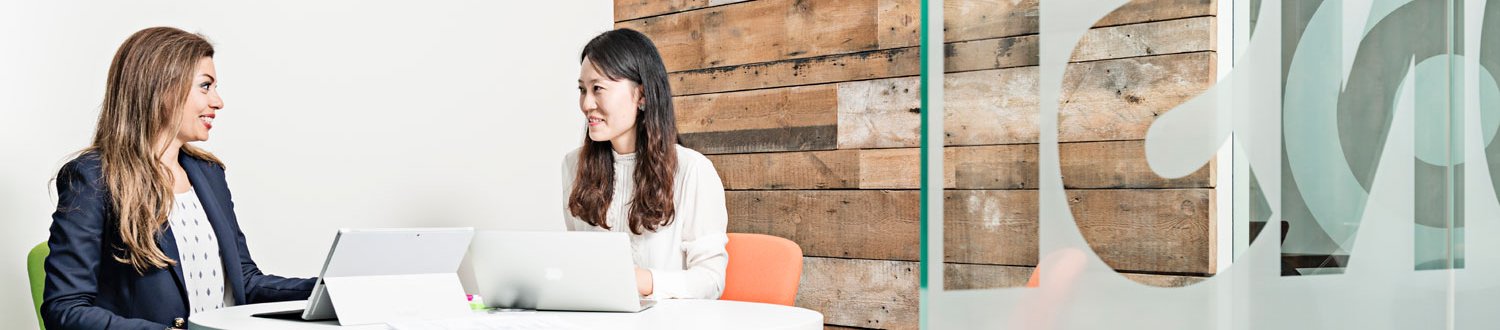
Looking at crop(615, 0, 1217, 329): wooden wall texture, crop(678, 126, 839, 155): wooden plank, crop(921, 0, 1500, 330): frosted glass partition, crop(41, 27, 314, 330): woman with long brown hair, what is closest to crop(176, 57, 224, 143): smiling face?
crop(41, 27, 314, 330): woman with long brown hair

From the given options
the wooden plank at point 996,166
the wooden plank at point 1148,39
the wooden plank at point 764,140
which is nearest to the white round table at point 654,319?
the wooden plank at point 996,166

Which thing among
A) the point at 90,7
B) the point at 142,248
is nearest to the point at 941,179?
the point at 142,248

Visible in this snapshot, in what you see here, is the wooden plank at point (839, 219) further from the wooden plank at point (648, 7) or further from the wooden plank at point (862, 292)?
the wooden plank at point (648, 7)

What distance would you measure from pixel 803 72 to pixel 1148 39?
2607mm

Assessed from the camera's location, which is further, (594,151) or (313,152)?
(313,152)

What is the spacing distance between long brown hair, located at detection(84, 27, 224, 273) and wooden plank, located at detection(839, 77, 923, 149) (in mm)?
1896

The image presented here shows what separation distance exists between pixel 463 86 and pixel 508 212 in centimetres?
49

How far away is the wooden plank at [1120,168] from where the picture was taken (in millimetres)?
1045

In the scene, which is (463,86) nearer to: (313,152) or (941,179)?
(313,152)

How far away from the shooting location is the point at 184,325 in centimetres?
203

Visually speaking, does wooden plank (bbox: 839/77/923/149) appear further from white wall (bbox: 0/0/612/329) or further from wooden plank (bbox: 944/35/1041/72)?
wooden plank (bbox: 944/35/1041/72)

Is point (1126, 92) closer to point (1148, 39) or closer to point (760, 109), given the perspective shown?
point (1148, 39)

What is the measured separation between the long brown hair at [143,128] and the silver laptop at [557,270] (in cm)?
59

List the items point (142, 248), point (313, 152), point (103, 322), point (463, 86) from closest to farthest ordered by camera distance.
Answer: point (103, 322) → point (142, 248) → point (313, 152) → point (463, 86)
